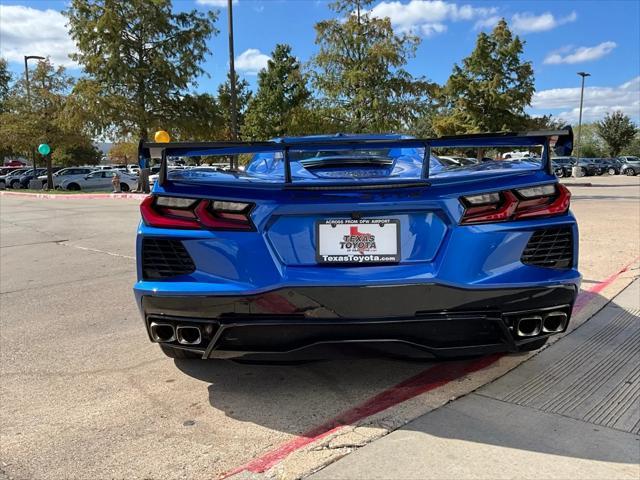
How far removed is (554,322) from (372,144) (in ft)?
4.44

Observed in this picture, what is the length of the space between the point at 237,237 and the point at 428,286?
943 mm

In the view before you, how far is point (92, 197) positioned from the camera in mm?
23672

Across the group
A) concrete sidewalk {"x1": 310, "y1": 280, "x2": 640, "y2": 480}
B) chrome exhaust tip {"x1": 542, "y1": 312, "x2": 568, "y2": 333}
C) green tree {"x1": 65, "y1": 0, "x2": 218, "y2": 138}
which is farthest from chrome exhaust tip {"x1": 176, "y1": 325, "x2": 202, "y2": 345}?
green tree {"x1": 65, "y1": 0, "x2": 218, "y2": 138}

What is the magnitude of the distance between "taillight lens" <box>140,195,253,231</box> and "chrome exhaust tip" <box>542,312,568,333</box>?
1605 mm

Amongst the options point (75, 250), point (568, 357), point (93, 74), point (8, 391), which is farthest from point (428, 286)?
point (93, 74)

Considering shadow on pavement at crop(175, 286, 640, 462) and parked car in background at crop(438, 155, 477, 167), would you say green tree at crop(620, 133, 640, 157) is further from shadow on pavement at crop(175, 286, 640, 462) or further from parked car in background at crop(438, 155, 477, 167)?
shadow on pavement at crop(175, 286, 640, 462)

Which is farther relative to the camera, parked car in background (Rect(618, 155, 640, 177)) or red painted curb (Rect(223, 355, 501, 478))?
parked car in background (Rect(618, 155, 640, 177))

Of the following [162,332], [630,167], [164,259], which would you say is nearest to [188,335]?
[162,332]

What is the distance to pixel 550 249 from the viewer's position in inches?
109

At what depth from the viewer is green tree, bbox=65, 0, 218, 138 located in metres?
24.0

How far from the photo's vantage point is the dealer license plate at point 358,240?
2.58 metres

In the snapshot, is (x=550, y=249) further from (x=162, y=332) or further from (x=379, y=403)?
(x=162, y=332)

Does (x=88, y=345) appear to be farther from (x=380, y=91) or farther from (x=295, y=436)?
(x=380, y=91)

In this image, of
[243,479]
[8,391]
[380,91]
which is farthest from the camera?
[380,91]
